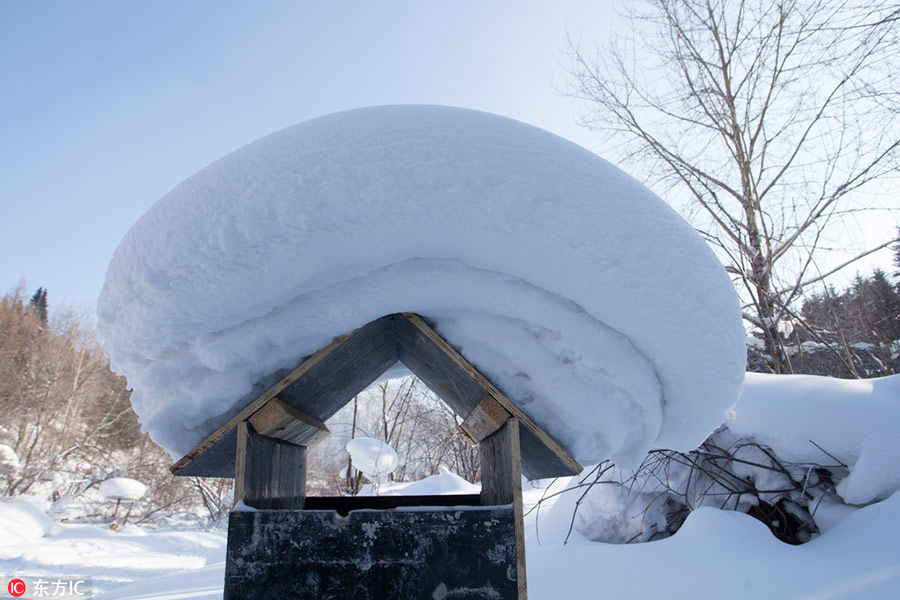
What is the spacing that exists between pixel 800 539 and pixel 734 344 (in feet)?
7.05

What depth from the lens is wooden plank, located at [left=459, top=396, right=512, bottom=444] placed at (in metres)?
1.17

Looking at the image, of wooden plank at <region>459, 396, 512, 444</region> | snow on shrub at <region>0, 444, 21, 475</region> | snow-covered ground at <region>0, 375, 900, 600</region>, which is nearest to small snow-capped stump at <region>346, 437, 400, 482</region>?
snow-covered ground at <region>0, 375, 900, 600</region>

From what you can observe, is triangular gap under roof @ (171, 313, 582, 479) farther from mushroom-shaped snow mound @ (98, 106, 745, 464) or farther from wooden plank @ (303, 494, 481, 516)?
wooden plank @ (303, 494, 481, 516)

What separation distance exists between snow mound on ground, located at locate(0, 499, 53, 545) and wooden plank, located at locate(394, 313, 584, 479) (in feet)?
35.9

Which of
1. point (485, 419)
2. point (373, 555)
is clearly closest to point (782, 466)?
point (485, 419)

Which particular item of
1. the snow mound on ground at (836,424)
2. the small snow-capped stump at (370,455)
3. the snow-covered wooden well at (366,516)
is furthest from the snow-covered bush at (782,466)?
the small snow-capped stump at (370,455)

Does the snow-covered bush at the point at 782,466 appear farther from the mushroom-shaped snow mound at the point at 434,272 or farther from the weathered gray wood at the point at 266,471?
the weathered gray wood at the point at 266,471

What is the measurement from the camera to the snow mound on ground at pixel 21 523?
27.9 ft

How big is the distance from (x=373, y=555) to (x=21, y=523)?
1191cm

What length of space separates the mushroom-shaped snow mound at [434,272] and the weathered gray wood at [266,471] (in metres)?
0.12

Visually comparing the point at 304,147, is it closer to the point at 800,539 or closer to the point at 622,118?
the point at 800,539

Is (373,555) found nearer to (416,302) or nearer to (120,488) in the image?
(416,302)

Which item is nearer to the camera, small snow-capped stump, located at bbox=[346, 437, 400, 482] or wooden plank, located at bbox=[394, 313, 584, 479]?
wooden plank, located at bbox=[394, 313, 584, 479]

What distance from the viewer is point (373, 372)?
1.59m
